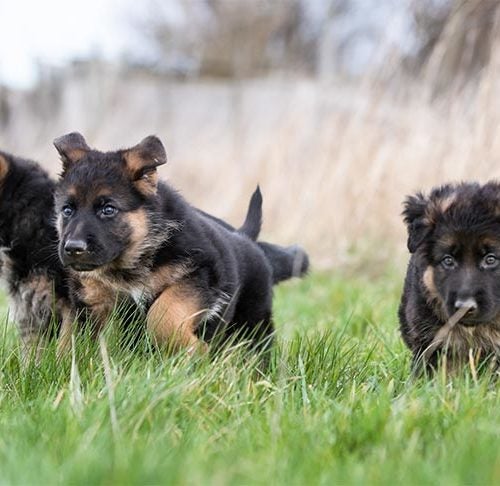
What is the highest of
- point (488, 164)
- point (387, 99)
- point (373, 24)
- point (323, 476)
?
point (373, 24)

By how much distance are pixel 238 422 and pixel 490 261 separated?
149cm

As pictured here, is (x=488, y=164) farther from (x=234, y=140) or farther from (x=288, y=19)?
(x=288, y=19)

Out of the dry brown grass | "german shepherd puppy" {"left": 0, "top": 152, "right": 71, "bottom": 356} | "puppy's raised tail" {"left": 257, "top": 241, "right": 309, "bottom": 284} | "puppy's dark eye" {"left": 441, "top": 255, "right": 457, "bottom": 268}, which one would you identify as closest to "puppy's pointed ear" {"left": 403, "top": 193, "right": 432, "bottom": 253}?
"puppy's dark eye" {"left": 441, "top": 255, "right": 457, "bottom": 268}

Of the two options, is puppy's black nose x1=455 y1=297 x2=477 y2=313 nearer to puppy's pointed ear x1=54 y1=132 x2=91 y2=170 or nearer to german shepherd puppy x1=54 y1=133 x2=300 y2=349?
german shepherd puppy x1=54 y1=133 x2=300 y2=349

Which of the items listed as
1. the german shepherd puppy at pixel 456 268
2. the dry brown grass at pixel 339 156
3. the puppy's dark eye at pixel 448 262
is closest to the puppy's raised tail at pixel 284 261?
the german shepherd puppy at pixel 456 268

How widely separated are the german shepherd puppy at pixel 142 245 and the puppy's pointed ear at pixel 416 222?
0.83 meters

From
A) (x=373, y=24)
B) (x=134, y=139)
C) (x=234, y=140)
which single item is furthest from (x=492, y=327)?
(x=373, y=24)

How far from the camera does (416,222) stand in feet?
13.9

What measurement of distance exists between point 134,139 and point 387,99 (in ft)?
29.8

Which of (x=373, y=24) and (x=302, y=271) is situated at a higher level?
(x=373, y=24)

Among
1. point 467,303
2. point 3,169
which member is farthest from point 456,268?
point 3,169

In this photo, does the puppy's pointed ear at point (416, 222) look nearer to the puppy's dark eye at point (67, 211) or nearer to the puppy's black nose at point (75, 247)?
the puppy's black nose at point (75, 247)

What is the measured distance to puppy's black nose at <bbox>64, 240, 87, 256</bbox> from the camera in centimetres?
410

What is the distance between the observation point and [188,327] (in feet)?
13.9
